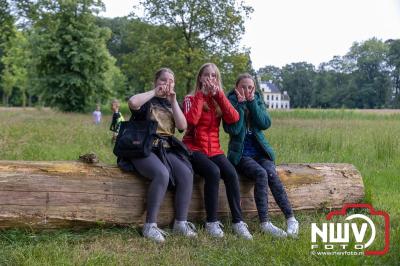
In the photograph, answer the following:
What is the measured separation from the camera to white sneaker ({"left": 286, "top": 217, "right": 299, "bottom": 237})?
441 cm

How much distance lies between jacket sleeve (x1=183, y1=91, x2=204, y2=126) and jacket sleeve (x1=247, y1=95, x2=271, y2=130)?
0.55m

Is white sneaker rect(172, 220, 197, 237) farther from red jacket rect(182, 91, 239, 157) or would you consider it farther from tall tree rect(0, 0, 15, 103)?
tall tree rect(0, 0, 15, 103)

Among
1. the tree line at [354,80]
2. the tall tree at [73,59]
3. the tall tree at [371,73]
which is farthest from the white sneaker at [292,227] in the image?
the tall tree at [371,73]

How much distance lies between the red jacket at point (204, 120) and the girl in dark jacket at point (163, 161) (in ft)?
0.65

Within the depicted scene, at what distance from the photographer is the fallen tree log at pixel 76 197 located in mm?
4125

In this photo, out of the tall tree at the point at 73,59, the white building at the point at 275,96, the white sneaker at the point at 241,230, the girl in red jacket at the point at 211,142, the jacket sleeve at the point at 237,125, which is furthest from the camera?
the white building at the point at 275,96

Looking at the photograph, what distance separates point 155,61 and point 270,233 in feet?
78.6

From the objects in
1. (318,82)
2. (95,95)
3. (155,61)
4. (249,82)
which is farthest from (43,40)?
(318,82)

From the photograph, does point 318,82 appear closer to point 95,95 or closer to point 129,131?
point 95,95

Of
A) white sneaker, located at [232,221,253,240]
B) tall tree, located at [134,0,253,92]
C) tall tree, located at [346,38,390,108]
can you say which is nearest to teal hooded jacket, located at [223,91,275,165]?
white sneaker, located at [232,221,253,240]

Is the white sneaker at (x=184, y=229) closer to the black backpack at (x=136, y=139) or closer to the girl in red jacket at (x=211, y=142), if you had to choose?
the girl in red jacket at (x=211, y=142)

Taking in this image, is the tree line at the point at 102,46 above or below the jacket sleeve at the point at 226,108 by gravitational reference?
above

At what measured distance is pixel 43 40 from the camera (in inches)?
1336

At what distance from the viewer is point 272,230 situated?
4.48m
